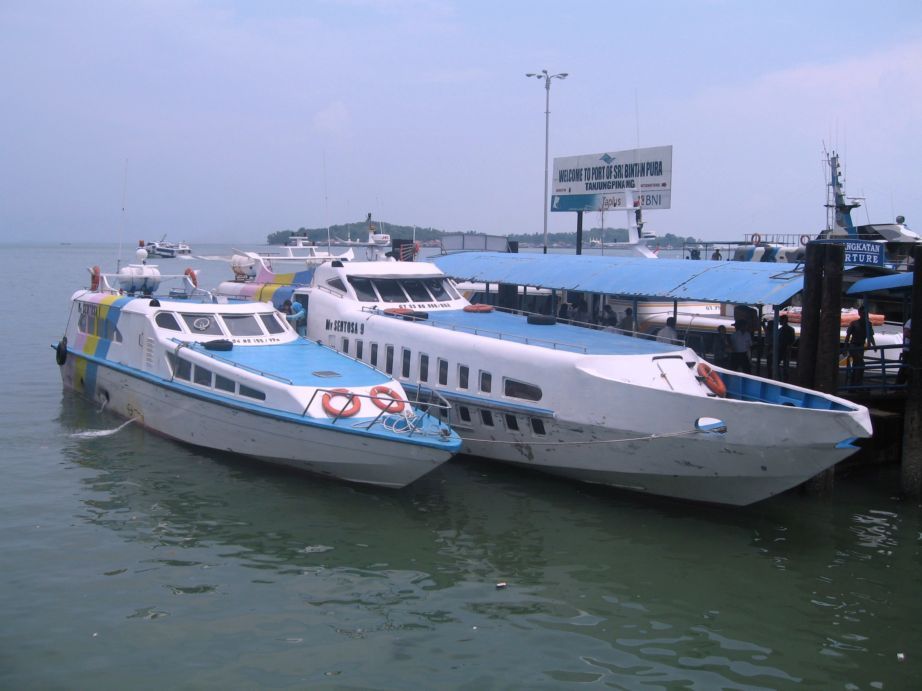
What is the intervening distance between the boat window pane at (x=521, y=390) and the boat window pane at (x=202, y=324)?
6.44 metres

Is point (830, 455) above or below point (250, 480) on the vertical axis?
above

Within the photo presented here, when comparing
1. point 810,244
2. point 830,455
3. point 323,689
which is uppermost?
point 810,244

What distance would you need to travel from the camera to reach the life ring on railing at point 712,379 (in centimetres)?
1473

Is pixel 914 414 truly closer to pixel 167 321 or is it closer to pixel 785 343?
pixel 785 343

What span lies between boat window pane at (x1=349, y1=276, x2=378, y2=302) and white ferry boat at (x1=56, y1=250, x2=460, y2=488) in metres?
1.84

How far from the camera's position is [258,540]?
1239cm

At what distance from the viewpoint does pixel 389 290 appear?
2002cm

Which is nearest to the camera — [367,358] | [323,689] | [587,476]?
[323,689]

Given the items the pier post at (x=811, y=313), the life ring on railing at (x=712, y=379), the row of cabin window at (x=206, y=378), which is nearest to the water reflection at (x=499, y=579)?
the row of cabin window at (x=206, y=378)

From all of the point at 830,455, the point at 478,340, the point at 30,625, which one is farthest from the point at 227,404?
the point at 830,455

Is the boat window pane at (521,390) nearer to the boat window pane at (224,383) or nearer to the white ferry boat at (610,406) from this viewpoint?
the white ferry boat at (610,406)

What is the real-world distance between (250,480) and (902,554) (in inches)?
417

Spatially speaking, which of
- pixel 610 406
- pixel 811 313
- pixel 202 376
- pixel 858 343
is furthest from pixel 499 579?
pixel 858 343

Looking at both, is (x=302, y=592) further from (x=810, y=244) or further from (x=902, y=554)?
(x=810, y=244)
